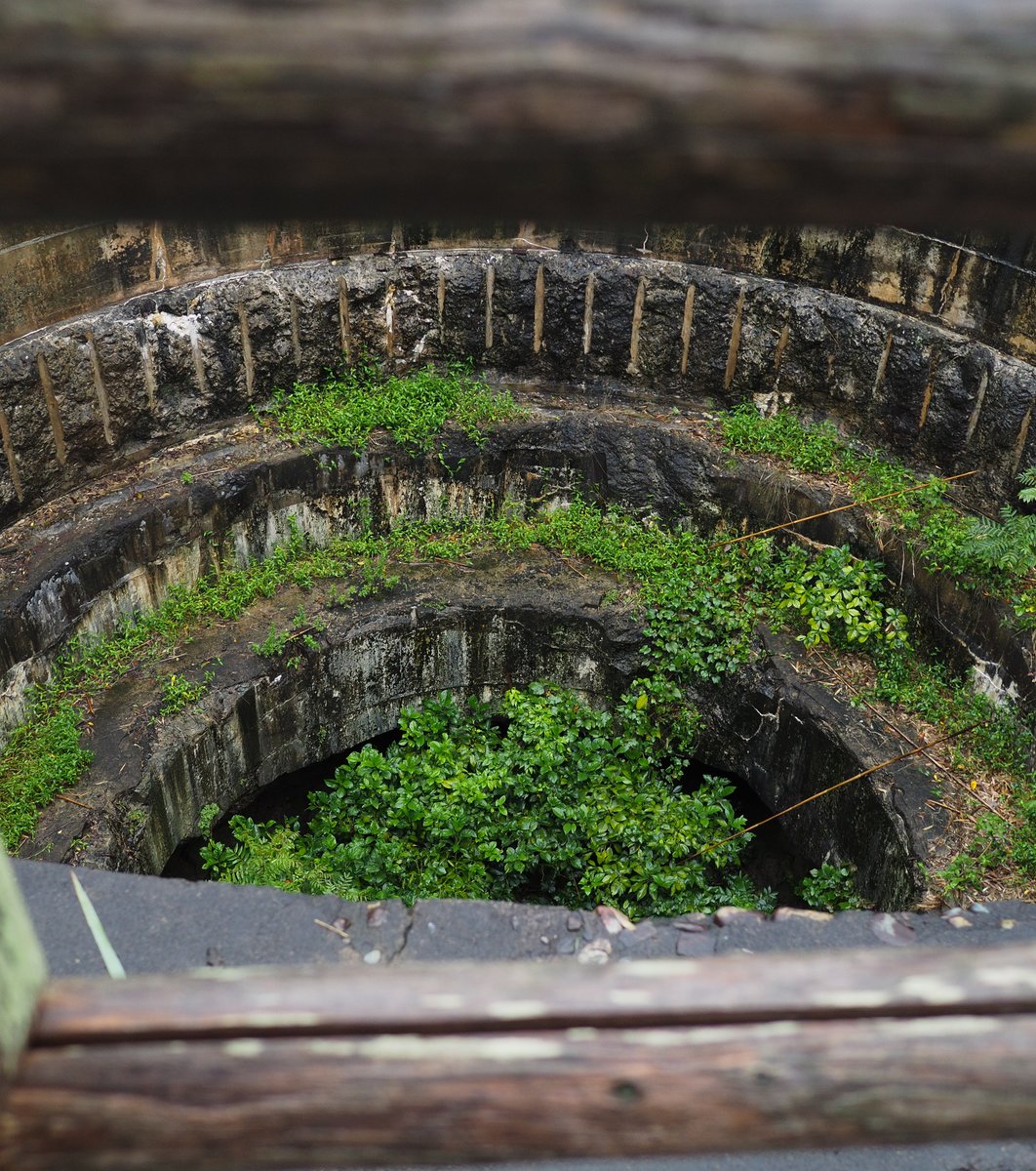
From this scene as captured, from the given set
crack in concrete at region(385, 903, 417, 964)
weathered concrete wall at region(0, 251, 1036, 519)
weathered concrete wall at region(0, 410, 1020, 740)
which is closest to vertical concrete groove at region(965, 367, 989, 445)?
weathered concrete wall at region(0, 251, 1036, 519)

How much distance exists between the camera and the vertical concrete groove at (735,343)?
731 cm

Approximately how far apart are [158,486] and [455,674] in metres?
2.24

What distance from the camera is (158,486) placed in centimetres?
670

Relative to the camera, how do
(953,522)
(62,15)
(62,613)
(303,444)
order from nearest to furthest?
(62,15) < (62,613) < (953,522) < (303,444)

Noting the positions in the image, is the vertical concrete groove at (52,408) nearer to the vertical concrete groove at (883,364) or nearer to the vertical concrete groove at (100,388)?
the vertical concrete groove at (100,388)

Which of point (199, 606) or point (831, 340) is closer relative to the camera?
point (199, 606)

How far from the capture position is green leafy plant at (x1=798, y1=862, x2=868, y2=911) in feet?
18.8

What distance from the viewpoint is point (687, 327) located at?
749cm

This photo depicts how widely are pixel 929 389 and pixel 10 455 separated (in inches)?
218

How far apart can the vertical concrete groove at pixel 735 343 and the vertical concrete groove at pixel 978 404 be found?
64.0 inches

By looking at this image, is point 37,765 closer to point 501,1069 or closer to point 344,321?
point 344,321

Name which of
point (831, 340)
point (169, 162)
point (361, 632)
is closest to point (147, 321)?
point (361, 632)

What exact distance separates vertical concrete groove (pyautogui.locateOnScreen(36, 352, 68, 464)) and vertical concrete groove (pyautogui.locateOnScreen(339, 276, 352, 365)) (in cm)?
202

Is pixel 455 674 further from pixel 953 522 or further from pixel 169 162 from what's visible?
pixel 169 162
